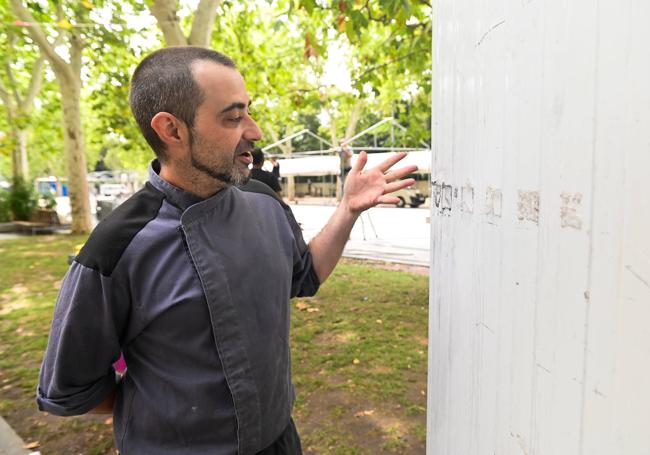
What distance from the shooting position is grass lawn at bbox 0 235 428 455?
3449mm

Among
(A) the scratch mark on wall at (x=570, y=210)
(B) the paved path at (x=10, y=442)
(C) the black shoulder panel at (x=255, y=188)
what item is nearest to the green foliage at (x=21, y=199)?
(B) the paved path at (x=10, y=442)

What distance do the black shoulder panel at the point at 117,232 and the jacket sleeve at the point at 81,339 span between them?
31 millimetres

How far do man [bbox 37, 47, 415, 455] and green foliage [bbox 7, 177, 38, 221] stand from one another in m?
18.5

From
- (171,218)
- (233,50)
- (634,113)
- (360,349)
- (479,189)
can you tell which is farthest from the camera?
(233,50)

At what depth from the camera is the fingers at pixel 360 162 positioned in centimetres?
172

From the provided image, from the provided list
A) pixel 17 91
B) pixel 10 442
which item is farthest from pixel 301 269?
pixel 17 91

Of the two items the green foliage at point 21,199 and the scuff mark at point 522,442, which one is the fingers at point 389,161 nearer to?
the scuff mark at point 522,442

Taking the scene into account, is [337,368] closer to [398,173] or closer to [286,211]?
[286,211]

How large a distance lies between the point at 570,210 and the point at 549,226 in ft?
0.22

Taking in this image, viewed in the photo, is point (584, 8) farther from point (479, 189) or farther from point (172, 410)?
point (172, 410)

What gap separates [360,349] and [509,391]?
4.01 meters

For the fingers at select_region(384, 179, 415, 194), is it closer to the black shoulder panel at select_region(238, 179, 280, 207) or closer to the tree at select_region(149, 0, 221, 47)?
the black shoulder panel at select_region(238, 179, 280, 207)

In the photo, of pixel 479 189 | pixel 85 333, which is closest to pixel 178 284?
pixel 85 333

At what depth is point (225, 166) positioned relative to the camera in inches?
61.8
